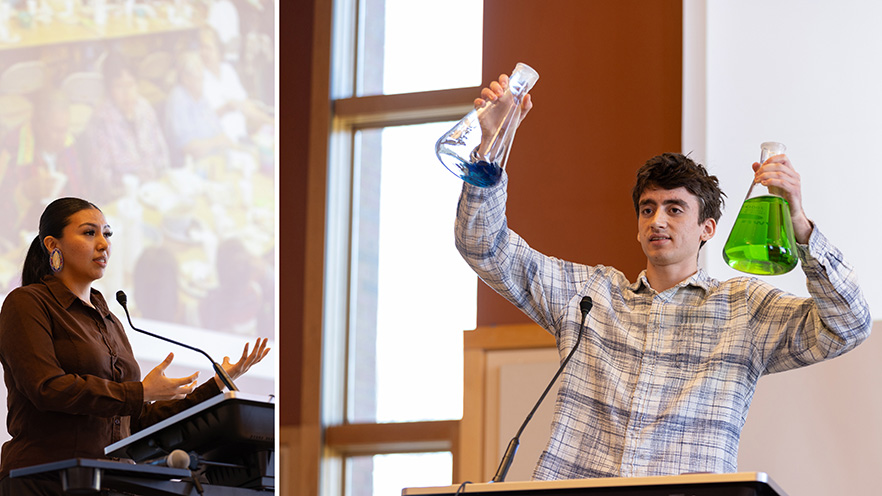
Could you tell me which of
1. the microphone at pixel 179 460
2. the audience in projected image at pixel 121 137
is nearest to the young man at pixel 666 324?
the microphone at pixel 179 460

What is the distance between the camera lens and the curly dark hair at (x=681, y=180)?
2295 mm

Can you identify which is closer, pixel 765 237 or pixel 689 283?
pixel 765 237

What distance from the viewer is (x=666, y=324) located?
2199 millimetres

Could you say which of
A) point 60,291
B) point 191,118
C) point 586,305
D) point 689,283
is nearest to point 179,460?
point 60,291

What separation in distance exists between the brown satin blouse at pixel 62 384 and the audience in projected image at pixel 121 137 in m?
0.88

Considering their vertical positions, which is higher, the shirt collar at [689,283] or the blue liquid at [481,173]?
the blue liquid at [481,173]

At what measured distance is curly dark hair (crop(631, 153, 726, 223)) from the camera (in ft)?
7.53

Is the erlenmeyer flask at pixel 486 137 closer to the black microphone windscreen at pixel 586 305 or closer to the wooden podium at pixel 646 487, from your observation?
the black microphone windscreen at pixel 586 305

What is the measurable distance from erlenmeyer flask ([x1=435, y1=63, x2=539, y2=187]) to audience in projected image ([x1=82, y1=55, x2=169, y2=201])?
1.75 metres

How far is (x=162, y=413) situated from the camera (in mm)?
2621

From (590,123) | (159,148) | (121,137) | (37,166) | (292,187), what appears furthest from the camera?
(292,187)

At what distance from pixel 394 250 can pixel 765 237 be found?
2.73 metres

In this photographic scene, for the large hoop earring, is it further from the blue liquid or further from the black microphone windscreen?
the black microphone windscreen

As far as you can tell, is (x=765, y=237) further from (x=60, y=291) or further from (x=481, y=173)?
(x=60, y=291)
